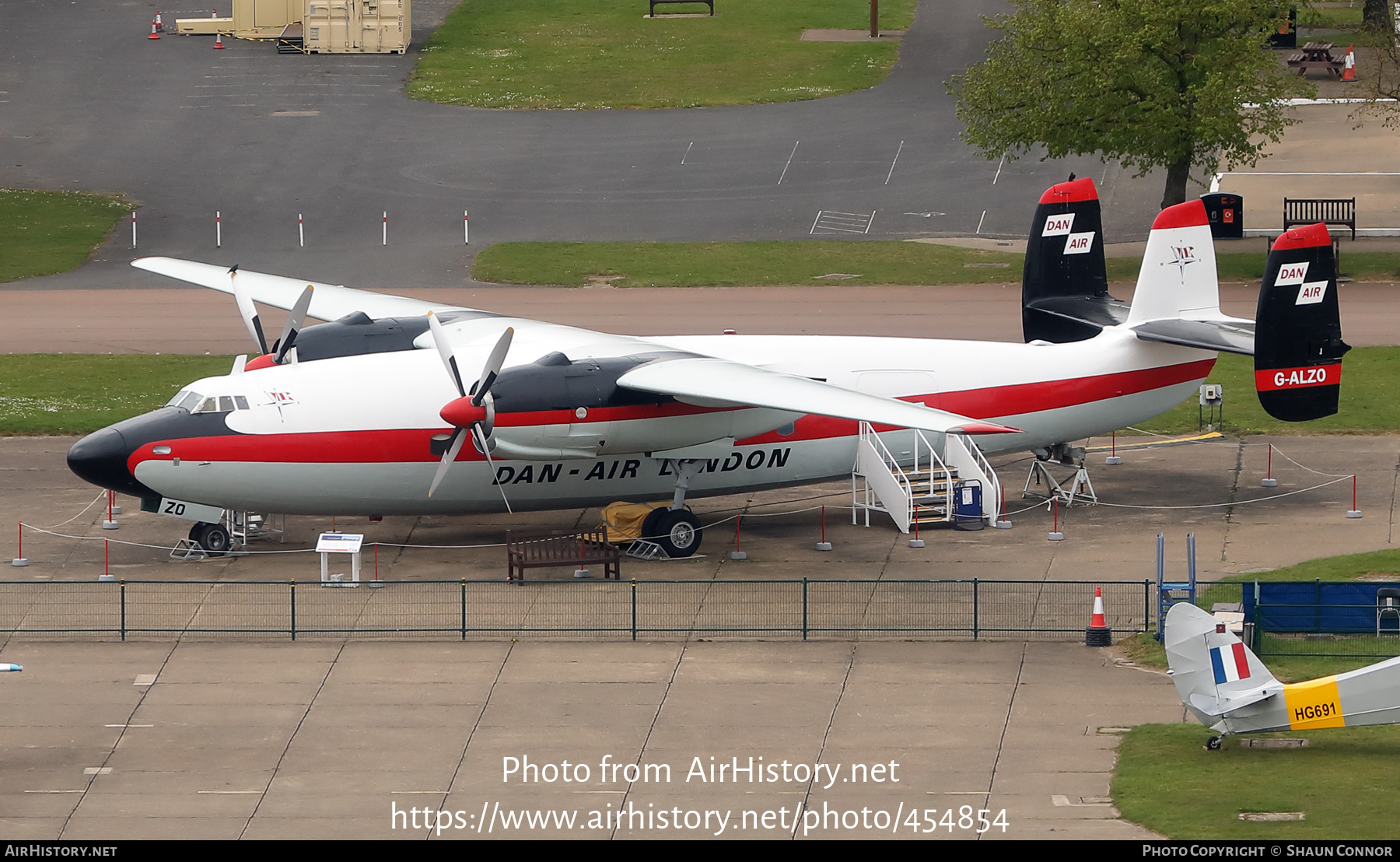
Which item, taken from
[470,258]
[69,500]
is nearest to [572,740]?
[69,500]

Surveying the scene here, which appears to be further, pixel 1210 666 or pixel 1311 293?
pixel 1311 293

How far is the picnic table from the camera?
94438 millimetres

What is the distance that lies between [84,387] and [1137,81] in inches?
1409

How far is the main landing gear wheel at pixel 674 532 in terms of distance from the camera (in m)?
42.6

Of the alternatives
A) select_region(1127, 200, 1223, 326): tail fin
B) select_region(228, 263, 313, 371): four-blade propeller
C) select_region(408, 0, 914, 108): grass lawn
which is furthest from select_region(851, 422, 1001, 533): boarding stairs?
select_region(408, 0, 914, 108): grass lawn

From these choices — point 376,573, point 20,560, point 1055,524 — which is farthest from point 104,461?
point 1055,524

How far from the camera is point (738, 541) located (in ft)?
144

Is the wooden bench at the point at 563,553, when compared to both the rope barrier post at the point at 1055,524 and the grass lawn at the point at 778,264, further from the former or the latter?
the grass lawn at the point at 778,264

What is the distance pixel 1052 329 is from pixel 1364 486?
27.7 feet

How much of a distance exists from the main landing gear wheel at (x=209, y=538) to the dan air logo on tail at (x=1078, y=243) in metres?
22.2

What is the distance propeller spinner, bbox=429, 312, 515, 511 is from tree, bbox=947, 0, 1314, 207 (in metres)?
32.8

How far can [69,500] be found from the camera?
46844 mm

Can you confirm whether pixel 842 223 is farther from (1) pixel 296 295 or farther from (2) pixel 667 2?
(2) pixel 667 2

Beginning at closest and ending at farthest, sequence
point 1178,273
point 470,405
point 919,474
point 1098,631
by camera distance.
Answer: point 1098,631 → point 470,405 → point 919,474 → point 1178,273
